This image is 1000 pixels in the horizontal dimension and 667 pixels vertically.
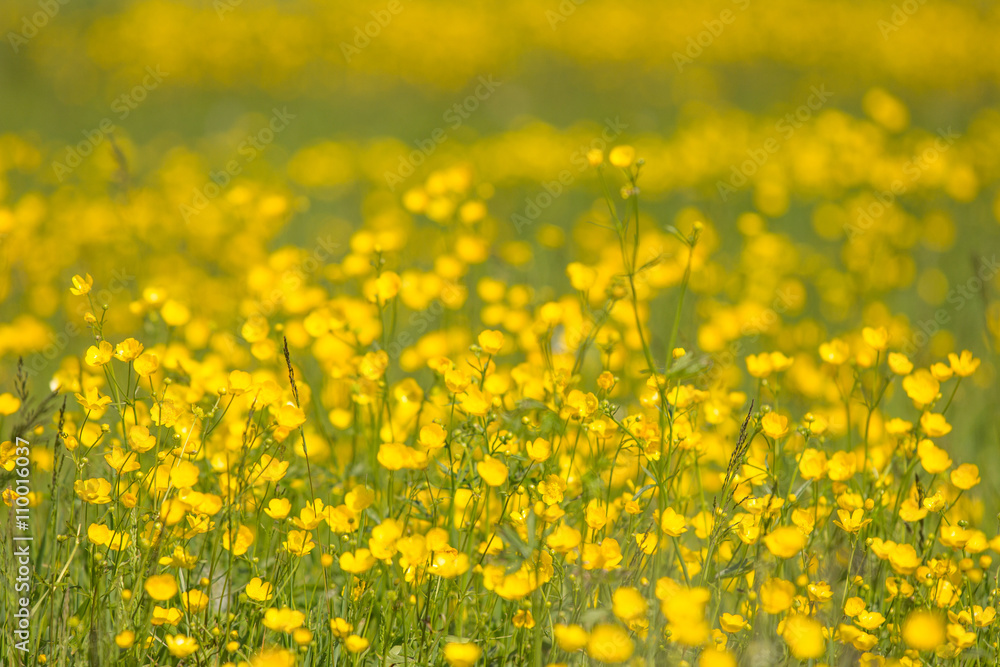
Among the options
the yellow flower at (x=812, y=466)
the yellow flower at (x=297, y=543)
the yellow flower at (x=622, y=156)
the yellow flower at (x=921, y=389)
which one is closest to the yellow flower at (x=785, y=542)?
the yellow flower at (x=812, y=466)

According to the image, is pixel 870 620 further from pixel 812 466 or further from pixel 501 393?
pixel 501 393

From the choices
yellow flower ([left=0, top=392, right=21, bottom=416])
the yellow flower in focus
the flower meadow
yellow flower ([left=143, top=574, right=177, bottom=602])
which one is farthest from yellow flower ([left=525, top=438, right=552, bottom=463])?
yellow flower ([left=0, top=392, right=21, bottom=416])

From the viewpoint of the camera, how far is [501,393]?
7.11 ft

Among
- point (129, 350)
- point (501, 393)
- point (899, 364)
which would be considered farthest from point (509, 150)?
point (129, 350)

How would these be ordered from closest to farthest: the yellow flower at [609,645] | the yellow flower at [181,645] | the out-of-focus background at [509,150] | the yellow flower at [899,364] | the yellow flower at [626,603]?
the yellow flower at [609,645]
the yellow flower at [626,603]
the yellow flower at [181,645]
the yellow flower at [899,364]
the out-of-focus background at [509,150]

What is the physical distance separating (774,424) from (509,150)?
14.4ft

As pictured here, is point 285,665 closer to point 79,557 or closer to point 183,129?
point 79,557

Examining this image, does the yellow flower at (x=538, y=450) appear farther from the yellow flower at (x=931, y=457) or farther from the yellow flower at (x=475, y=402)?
the yellow flower at (x=931, y=457)

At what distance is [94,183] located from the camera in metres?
5.10

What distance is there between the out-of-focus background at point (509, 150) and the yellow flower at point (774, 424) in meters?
0.61

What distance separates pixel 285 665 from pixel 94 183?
14.5 feet

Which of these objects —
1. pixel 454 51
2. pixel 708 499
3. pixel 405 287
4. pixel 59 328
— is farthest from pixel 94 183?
pixel 454 51

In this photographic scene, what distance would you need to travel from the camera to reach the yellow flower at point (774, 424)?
179 cm

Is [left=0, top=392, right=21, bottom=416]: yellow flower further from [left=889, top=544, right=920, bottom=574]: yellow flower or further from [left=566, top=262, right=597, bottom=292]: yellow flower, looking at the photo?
→ [left=889, top=544, right=920, bottom=574]: yellow flower
